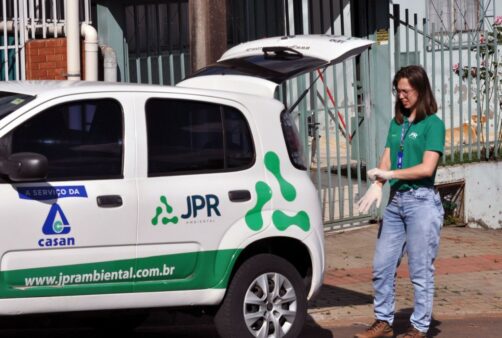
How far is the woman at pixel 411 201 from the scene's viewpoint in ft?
26.5

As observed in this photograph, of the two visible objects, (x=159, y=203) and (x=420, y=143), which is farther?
(x=420, y=143)

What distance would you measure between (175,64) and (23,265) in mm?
6099

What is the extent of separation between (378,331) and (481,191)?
653cm

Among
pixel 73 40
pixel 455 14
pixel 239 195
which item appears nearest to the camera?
pixel 239 195

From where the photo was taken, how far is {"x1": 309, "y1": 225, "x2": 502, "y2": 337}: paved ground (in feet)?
31.6

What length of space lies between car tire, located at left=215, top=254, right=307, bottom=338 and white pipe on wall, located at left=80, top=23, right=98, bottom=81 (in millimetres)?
4372

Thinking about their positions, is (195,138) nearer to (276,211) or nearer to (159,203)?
(159,203)

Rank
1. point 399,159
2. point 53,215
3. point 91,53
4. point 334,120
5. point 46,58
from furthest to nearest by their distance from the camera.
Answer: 1. point 334,120
2. point 46,58
3. point 91,53
4. point 399,159
5. point 53,215

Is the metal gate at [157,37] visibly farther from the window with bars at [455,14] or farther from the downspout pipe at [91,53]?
the window with bars at [455,14]

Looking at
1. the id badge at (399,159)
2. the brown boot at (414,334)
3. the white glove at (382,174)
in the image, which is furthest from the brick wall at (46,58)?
the brown boot at (414,334)

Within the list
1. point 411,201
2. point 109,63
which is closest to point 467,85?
point 109,63

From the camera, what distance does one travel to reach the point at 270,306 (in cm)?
773

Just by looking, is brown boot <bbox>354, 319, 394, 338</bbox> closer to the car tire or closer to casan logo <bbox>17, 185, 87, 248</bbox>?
the car tire

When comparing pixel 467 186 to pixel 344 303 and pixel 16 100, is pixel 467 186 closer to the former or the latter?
pixel 344 303
